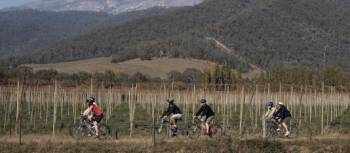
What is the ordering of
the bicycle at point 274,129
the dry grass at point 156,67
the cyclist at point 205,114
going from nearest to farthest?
the cyclist at point 205,114
the bicycle at point 274,129
the dry grass at point 156,67

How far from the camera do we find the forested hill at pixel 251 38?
124312 millimetres

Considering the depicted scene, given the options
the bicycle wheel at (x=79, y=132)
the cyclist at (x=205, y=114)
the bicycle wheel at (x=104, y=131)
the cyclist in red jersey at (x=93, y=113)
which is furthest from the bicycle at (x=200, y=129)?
the bicycle wheel at (x=79, y=132)

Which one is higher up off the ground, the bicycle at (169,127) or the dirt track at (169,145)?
the bicycle at (169,127)

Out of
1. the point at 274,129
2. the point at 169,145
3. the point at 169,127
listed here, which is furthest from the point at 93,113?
the point at 274,129

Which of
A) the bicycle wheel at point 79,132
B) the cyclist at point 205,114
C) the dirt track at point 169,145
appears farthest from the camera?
the cyclist at point 205,114

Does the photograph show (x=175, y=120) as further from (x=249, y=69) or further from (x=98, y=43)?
(x=98, y=43)

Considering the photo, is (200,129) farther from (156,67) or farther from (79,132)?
(156,67)

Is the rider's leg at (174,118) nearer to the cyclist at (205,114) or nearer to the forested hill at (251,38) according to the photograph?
the cyclist at (205,114)

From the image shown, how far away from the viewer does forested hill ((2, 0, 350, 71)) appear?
124 m

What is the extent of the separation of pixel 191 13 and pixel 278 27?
4906 cm

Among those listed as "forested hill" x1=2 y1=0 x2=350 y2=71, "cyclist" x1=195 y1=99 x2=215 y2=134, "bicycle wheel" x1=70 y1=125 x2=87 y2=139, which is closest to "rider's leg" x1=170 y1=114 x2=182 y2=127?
"cyclist" x1=195 y1=99 x2=215 y2=134

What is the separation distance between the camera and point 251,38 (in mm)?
134000

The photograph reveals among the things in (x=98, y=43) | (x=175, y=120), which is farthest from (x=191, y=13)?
(x=175, y=120)

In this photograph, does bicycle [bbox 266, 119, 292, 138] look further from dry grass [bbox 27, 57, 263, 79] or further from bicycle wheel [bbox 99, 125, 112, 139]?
dry grass [bbox 27, 57, 263, 79]
